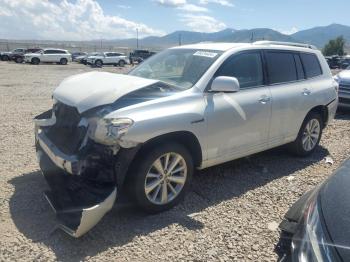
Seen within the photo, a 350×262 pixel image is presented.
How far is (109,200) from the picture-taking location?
11.3 ft

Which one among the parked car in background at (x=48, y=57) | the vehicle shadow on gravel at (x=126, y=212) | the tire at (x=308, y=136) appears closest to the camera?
the vehicle shadow on gravel at (x=126, y=212)

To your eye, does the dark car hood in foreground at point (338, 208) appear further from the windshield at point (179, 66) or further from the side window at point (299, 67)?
the side window at point (299, 67)

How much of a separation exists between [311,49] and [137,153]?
3.98 metres

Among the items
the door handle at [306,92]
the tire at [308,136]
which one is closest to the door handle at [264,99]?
the door handle at [306,92]

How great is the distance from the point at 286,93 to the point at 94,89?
2783 millimetres

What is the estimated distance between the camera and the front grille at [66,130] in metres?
3.78

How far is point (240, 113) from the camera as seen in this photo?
4.60 meters

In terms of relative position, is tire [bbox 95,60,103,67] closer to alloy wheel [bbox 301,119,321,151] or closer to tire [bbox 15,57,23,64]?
tire [bbox 15,57,23,64]

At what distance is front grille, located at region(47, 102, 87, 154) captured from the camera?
149 inches

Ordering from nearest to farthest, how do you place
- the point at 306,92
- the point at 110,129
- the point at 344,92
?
1. the point at 110,129
2. the point at 306,92
3. the point at 344,92

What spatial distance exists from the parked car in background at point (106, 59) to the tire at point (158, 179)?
38188 mm

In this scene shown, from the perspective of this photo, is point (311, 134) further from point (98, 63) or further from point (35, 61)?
point (35, 61)

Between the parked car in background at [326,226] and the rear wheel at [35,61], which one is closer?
the parked car in background at [326,226]

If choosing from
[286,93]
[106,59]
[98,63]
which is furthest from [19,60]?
[286,93]
